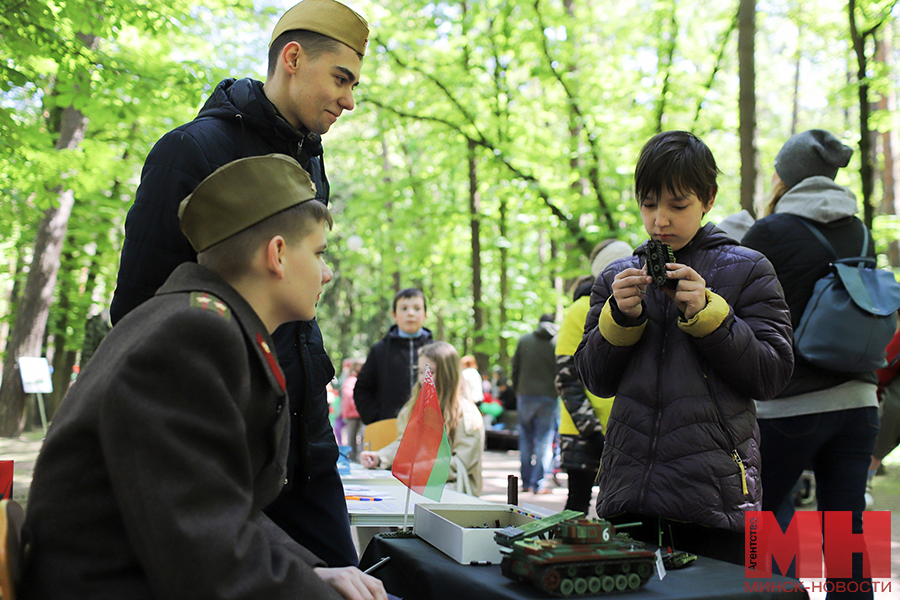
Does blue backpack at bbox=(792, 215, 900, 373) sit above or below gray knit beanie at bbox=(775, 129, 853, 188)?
below

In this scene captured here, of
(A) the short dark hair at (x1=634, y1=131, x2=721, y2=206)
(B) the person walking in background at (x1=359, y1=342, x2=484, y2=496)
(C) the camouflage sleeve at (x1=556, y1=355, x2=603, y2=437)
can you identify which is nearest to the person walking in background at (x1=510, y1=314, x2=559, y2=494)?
(B) the person walking in background at (x1=359, y1=342, x2=484, y2=496)

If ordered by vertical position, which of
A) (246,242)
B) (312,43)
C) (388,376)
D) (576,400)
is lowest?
(576,400)

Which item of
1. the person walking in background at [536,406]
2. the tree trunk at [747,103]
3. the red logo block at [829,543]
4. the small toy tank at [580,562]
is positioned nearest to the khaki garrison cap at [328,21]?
the small toy tank at [580,562]

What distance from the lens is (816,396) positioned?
123 inches

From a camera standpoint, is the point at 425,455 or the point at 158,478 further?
the point at 425,455

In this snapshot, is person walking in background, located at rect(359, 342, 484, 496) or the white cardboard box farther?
person walking in background, located at rect(359, 342, 484, 496)

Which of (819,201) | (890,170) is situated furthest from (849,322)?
(890,170)

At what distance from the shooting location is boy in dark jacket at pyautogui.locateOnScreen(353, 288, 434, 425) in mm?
6543

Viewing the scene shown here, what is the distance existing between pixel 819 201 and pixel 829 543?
150cm

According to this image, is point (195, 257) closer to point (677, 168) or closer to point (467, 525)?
point (467, 525)

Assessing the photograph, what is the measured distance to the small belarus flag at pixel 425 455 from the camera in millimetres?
2418

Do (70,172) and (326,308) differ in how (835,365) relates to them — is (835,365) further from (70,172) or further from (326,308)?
(326,308)

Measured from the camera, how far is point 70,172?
6473 millimetres

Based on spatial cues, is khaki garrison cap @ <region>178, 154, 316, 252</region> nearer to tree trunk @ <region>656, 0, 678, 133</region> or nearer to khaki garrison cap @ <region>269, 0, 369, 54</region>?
khaki garrison cap @ <region>269, 0, 369, 54</region>
